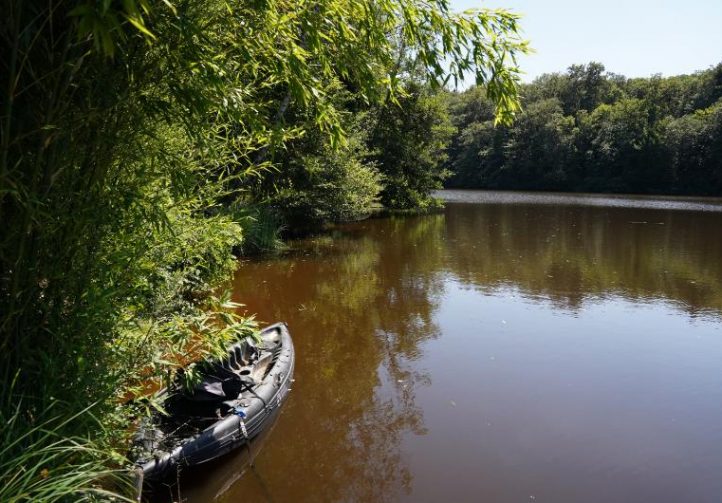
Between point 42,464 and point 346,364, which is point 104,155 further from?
point 346,364

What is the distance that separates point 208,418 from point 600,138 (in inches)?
2180

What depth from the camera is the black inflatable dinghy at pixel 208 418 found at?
392 cm

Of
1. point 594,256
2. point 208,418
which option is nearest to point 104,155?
point 208,418

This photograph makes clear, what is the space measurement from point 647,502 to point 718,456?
1252 millimetres

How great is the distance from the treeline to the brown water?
33506 millimetres

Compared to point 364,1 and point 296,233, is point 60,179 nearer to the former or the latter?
point 364,1

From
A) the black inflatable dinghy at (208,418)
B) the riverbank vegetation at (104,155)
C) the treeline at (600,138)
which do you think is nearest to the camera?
the riverbank vegetation at (104,155)

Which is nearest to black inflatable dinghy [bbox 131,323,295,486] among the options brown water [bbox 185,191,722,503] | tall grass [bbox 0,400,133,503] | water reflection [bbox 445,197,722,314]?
brown water [bbox 185,191,722,503]

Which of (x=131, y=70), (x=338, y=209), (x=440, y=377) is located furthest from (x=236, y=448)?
(x=338, y=209)

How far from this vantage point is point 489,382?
645 cm

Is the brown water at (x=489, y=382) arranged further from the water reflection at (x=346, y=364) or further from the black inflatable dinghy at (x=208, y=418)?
the black inflatable dinghy at (x=208, y=418)

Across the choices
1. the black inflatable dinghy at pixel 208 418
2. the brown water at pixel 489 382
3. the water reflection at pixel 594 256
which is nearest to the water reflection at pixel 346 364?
the brown water at pixel 489 382

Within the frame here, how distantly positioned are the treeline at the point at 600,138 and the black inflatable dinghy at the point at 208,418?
4020 centimetres

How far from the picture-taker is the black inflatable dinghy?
154 inches
